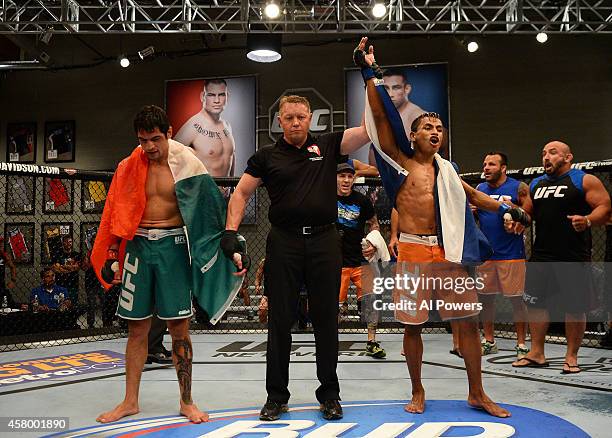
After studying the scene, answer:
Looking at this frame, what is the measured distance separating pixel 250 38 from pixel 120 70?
4.14 m

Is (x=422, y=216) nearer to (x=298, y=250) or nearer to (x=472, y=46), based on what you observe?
(x=298, y=250)

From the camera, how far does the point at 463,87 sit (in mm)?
9711

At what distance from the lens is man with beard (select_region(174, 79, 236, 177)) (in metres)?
9.89

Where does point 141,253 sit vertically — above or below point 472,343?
above

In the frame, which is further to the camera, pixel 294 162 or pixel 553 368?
pixel 553 368

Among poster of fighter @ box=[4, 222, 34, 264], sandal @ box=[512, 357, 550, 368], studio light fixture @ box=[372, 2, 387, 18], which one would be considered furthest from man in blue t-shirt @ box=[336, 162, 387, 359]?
poster of fighter @ box=[4, 222, 34, 264]

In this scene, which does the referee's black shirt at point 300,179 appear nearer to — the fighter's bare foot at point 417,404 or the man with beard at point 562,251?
the fighter's bare foot at point 417,404

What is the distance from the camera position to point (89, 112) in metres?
11.1

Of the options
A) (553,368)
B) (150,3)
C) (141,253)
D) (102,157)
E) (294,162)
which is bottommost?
(553,368)

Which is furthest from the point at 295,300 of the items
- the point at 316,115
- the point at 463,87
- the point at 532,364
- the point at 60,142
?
the point at 60,142

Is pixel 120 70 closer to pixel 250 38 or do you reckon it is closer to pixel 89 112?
pixel 89 112

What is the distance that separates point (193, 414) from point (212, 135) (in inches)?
309

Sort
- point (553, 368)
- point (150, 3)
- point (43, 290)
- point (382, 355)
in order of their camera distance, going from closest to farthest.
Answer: point (553, 368), point (382, 355), point (43, 290), point (150, 3)

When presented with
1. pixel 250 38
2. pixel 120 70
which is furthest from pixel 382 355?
pixel 120 70
